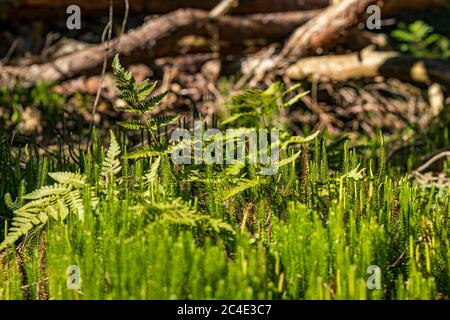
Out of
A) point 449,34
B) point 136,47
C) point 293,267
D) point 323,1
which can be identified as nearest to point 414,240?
point 293,267

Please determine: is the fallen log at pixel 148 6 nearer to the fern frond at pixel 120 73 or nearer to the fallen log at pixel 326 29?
the fallen log at pixel 326 29

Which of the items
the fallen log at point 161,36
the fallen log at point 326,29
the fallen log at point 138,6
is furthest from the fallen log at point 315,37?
the fallen log at point 138,6

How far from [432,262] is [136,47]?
4659 mm

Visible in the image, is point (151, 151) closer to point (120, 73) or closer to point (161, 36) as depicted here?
point (120, 73)

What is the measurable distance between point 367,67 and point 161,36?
1.91 m

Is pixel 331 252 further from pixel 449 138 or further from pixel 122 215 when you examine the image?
pixel 449 138

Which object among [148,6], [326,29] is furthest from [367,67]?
[148,6]

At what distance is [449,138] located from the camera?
19.4 ft

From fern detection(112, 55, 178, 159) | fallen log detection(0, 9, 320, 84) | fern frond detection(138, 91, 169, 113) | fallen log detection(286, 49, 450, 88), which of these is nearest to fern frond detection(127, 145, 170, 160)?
fern detection(112, 55, 178, 159)

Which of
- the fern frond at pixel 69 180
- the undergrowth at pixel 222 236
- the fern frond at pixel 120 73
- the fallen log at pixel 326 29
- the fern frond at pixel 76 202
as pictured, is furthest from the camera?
the fallen log at pixel 326 29

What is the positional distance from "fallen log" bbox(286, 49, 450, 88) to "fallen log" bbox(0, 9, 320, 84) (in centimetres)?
50

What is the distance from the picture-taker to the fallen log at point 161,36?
6637mm

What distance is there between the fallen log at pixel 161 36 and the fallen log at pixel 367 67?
50cm

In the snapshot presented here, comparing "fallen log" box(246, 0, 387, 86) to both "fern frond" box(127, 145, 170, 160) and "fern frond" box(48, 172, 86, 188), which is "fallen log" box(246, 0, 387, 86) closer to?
"fern frond" box(127, 145, 170, 160)
